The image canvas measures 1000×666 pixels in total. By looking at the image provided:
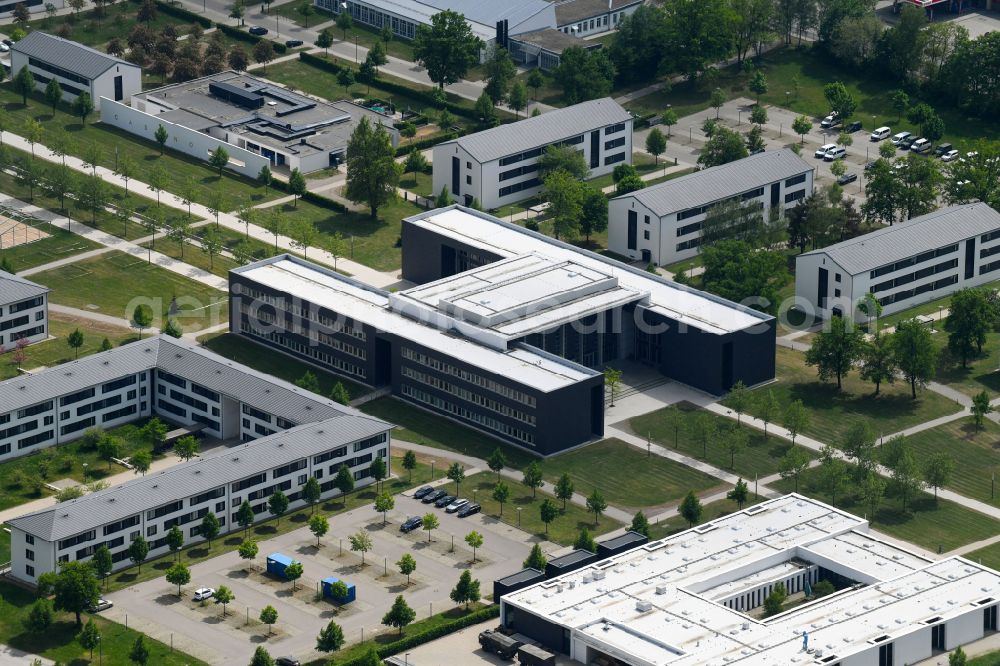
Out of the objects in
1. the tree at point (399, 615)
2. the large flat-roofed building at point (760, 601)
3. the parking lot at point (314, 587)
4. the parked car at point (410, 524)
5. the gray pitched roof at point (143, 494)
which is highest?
the gray pitched roof at point (143, 494)

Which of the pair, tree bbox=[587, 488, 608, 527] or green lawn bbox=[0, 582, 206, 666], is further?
tree bbox=[587, 488, 608, 527]

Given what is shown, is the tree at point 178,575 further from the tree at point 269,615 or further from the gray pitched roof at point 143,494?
the tree at point 269,615

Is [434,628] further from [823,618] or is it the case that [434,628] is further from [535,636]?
[823,618]

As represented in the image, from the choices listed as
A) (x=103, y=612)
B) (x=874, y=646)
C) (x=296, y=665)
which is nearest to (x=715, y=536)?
(x=874, y=646)

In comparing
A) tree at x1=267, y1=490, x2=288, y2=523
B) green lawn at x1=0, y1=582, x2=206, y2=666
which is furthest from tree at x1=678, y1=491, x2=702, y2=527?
green lawn at x1=0, y1=582, x2=206, y2=666

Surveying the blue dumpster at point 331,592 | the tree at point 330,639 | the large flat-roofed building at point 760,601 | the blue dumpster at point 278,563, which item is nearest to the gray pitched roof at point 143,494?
the blue dumpster at point 278,563

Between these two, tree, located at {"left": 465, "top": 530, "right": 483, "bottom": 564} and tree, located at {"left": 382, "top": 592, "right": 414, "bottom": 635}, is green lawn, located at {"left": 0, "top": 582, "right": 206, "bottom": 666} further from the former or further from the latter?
tree, located at {"left": 465, "top": 530, "right": 483, "bottom": 564}
